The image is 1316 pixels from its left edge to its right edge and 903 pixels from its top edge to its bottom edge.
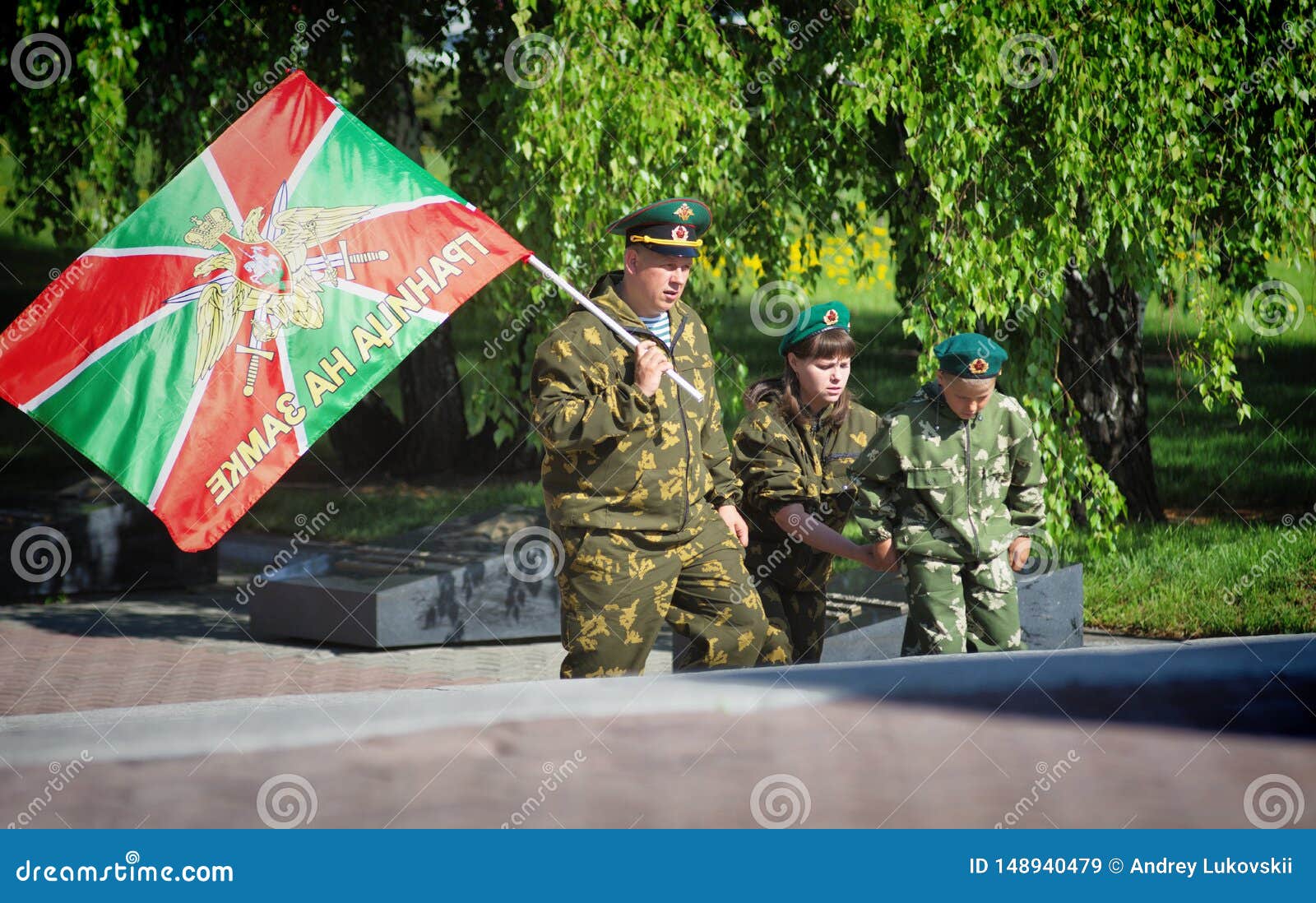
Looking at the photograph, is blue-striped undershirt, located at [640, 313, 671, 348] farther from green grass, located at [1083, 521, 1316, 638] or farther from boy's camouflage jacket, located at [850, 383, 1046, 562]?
green grass, located at [1083, 521, 1316, 638]

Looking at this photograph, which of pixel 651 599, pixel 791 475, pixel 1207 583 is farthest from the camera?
pixel 1207 583

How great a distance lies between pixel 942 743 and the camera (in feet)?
9.92

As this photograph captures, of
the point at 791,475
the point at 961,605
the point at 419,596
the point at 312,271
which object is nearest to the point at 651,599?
the point at 791,475

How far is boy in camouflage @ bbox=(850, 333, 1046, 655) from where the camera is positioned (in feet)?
16.1

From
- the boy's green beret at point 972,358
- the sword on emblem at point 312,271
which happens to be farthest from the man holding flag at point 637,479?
the boy's green beret at point 972,358

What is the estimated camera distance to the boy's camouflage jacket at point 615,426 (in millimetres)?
4613

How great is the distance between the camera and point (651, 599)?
480cm

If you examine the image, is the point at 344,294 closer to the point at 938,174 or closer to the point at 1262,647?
the point at 1262,647

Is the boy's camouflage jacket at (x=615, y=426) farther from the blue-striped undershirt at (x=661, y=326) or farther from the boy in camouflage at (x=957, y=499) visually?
the boy in camouflage at (x=957, y=499)

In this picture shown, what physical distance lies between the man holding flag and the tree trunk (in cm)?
526

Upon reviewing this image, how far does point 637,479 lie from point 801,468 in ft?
2.88

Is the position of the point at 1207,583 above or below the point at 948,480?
below

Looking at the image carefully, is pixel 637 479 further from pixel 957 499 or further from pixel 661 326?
pixel 957 499

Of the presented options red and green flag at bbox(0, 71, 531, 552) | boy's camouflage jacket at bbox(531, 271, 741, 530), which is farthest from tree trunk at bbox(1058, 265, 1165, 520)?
red and green flag at bbox(0, 71, 531, 552)
